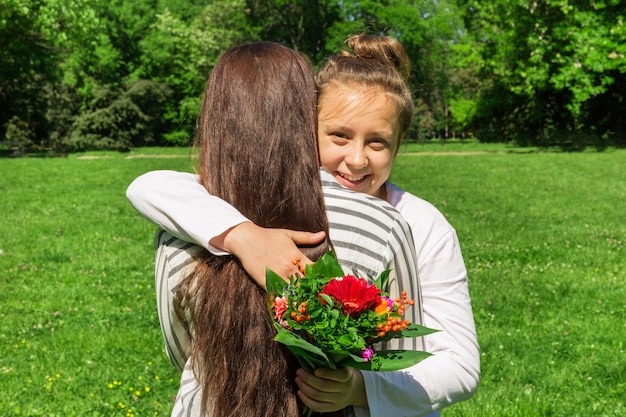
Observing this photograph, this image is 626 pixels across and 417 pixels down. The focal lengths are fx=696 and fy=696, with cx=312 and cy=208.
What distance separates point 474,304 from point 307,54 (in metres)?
28.2

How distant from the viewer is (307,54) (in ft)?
112

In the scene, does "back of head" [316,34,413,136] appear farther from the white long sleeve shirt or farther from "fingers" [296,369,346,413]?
"fingers" [296,369,346,413]

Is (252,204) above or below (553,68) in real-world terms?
below

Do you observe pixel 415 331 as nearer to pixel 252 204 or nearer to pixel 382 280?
pixel 382 280

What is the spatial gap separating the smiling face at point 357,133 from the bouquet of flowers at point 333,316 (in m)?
0.67

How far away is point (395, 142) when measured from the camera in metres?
2.23

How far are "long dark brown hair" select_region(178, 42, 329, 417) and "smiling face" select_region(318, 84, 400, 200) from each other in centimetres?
41

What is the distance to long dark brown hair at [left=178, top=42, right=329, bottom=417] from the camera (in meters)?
1.60

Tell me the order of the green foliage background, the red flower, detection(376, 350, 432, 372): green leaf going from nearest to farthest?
1. the red flower
2. detection(376, 350, 432, 372): green leaf
3. the green foliage background

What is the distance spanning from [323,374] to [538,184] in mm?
17070

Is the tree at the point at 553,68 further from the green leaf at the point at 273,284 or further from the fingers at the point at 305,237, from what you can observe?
the green leaf at the point at 273,284

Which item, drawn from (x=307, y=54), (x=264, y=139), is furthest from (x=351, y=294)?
(x=307, y=54)

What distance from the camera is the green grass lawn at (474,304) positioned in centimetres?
536

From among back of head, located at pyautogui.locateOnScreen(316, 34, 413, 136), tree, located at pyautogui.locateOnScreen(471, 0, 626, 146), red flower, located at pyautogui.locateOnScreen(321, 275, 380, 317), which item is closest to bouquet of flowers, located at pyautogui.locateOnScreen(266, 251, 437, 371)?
red flower, located at pyautogui.locateOnScreen(321, 275, 380, 317)
